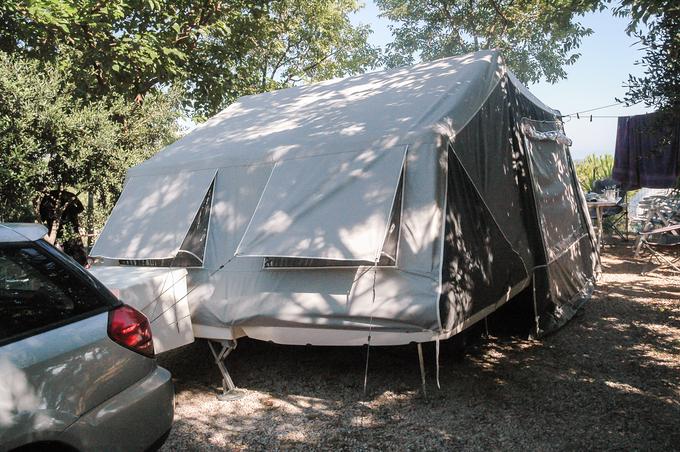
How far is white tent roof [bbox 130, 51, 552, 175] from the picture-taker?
13.5 ft

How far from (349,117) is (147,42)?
588cm

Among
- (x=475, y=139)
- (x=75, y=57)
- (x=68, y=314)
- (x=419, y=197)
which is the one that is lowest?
(x=68, y=314)

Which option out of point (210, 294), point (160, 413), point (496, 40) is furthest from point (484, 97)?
point (496, 40)

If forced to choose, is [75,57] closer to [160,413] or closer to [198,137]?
[198,137]

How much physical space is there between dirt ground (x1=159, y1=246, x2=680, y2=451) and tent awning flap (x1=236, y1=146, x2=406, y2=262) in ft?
3.79

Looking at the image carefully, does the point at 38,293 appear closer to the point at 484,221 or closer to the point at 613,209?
the point at 484,221

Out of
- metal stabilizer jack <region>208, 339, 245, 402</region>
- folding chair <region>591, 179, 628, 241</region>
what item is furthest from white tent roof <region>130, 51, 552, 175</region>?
folding chair <region>591, 179, 628, 241</region>

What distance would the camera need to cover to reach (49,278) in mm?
2297

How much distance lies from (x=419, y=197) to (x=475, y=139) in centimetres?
90

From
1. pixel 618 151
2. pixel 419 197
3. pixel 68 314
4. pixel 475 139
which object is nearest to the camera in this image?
pixel 68 314

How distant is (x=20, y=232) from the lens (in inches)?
91.9

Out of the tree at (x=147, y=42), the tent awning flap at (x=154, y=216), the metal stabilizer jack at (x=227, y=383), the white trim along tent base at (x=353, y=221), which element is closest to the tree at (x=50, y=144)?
the tree at (x=147, y=42)

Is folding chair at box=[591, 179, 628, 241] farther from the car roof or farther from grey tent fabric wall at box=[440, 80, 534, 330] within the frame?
the car roof

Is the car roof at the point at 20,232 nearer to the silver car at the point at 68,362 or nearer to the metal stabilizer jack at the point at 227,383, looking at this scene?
the silver car at the point at 68,362
